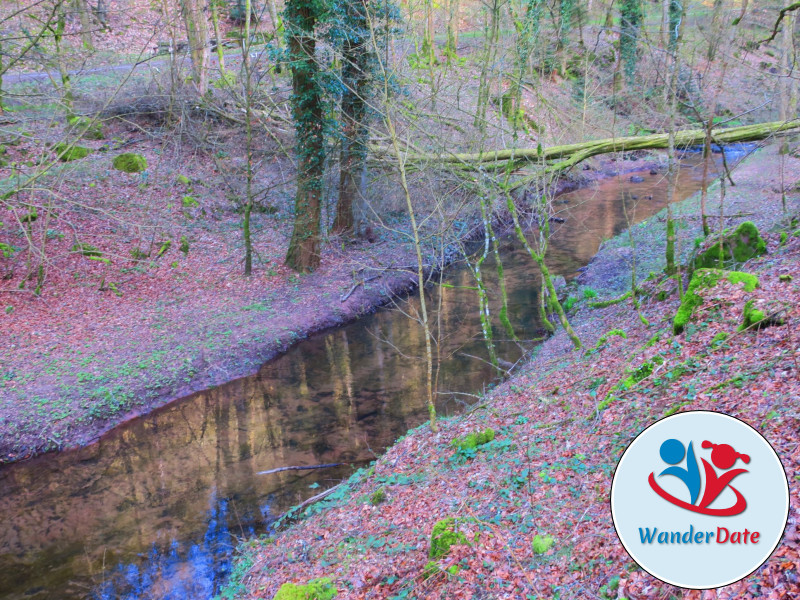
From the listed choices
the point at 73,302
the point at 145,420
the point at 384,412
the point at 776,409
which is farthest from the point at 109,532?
the point at 776,409

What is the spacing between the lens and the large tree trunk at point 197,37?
1961cm

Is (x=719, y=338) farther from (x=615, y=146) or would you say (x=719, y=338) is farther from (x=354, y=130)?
(x=354, y=130)

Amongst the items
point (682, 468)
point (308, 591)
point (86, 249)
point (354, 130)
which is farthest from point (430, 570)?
point (86, 249)

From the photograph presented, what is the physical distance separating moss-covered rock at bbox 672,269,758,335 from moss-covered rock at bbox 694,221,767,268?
1604mm

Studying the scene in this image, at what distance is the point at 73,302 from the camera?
13992 millimetres

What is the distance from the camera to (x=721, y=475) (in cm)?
292

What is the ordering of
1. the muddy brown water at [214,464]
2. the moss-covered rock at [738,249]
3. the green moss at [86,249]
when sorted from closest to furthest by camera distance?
1. the muddy brown water at [214,464]
2. the moss-covered rock at [738,249]
3. the green moss at [86,249]

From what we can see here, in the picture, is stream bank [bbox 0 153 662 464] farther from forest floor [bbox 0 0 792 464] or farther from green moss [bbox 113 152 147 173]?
green moss [bbox 113 152 147 173]

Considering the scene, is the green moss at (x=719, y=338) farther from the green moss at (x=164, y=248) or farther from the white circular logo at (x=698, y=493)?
the green moss at (x=164, y=248)

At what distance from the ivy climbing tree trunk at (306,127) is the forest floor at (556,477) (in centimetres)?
887

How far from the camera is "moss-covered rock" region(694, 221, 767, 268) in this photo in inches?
392

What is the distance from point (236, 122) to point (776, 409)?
71.2ft

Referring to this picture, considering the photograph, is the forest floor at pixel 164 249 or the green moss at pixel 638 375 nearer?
the green moss at pixel 638 375

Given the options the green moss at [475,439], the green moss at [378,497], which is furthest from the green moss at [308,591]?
the green moss at [475,439]
